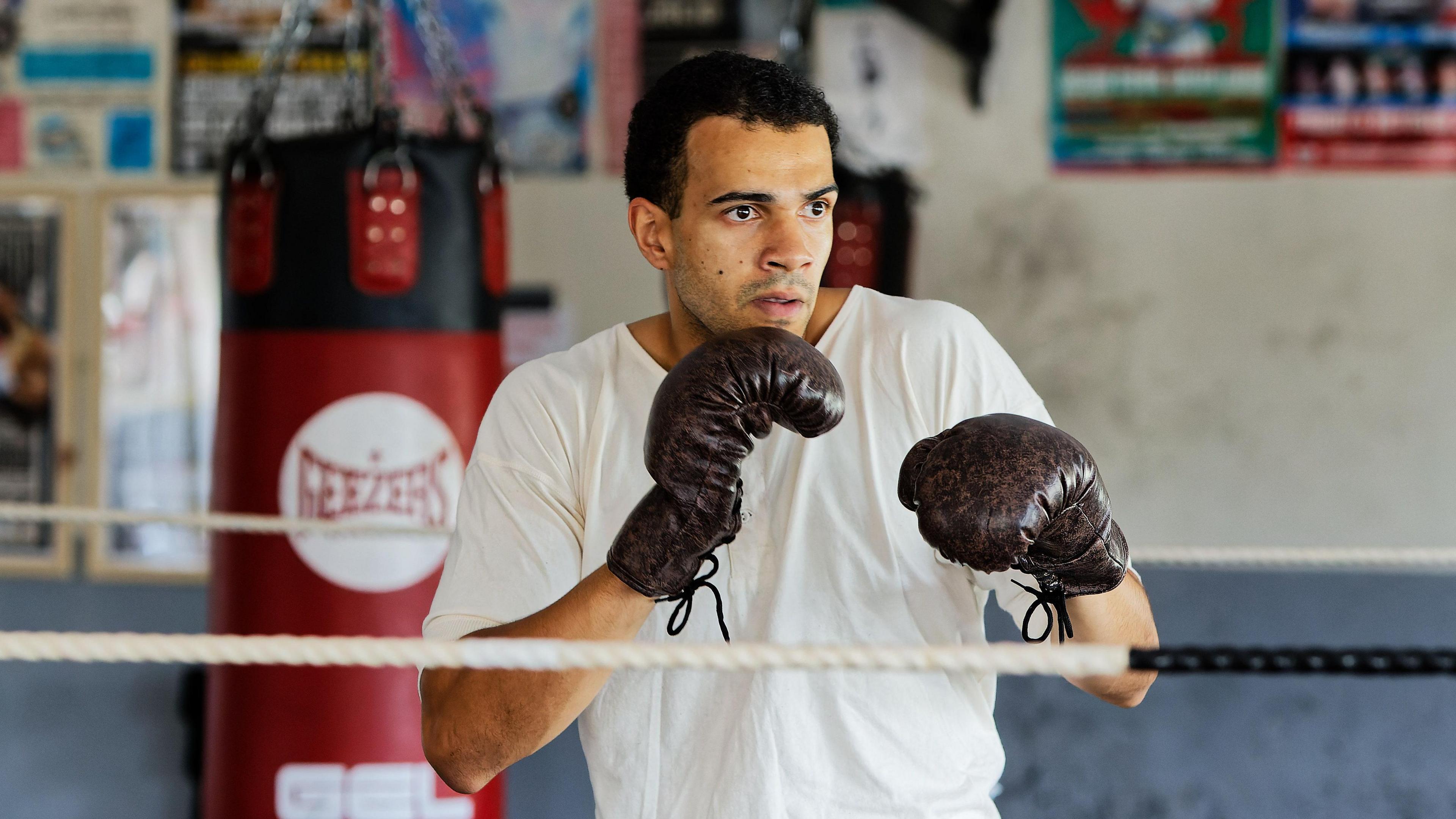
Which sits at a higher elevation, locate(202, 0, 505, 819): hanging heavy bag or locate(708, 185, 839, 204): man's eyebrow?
locate(708, 185, 839, 204): man's eyebrow

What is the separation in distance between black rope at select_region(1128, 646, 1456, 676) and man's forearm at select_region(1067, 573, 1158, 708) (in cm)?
30

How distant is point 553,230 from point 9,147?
57.3 inches

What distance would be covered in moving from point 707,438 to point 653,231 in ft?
1.20

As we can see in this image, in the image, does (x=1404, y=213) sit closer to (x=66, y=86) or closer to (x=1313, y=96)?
(x=1313, y=96)

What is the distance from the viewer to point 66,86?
3.04 m

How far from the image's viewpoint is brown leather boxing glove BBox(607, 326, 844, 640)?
99cm

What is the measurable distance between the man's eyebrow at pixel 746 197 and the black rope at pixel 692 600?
35 cm

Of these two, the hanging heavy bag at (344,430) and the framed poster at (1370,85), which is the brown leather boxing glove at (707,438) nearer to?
the hanging heavy bag at (344,430)

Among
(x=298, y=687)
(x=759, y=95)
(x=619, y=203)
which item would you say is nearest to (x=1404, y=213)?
(x=619, y=203)

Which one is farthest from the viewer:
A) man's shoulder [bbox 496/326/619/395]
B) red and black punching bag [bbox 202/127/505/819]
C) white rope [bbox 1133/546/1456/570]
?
red and black punching bag [bbox 202/127/505/819]

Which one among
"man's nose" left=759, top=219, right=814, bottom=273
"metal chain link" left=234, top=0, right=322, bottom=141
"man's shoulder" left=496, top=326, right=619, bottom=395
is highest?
"metal chain link" left=234, top=0, right=322, bottom=141

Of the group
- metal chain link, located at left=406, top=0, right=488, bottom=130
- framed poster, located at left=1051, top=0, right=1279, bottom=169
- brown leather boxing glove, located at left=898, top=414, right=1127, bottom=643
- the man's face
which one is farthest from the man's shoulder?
framed poster, located at left=1051, top=0, right=1279, bottom=169

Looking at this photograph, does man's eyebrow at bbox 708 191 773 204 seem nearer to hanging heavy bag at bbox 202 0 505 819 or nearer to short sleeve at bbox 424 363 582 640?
short sleeve at bbox 424 363 582 640

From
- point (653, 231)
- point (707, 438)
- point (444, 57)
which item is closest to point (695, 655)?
point (707, 438)
